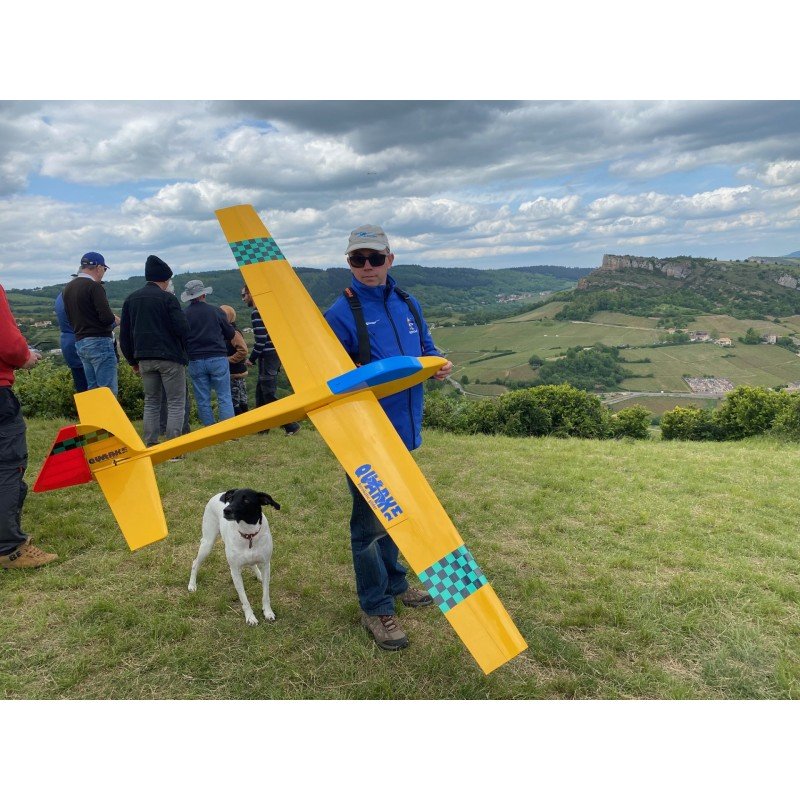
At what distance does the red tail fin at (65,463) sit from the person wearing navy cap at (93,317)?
3291mm

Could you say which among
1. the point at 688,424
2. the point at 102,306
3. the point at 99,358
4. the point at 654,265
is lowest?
the point at 688,424

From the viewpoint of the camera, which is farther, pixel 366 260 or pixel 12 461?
pixel 12 461

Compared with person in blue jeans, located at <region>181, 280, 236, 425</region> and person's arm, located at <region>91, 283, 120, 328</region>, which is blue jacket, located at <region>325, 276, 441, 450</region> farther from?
person's arm, located at <region>91, 283, 120, 328</region>

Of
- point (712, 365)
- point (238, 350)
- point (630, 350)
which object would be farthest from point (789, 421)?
point (238, 350)

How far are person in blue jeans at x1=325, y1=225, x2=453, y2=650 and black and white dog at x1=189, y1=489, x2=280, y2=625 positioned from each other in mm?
670

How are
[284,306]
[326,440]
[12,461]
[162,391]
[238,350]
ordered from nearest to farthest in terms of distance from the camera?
[326,440]
[284,306]
[12,461]
[162,391]
[238,350]

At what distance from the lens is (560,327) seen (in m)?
21.0

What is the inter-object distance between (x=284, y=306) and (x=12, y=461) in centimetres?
279

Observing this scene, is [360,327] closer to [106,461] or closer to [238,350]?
[106,461]

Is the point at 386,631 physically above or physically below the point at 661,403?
above

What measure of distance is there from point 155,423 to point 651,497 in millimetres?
6743

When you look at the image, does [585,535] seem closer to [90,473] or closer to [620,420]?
[90,473]

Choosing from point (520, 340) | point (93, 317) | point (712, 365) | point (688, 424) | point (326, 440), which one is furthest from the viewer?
point (520, 340)

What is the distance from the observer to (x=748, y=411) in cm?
1132
